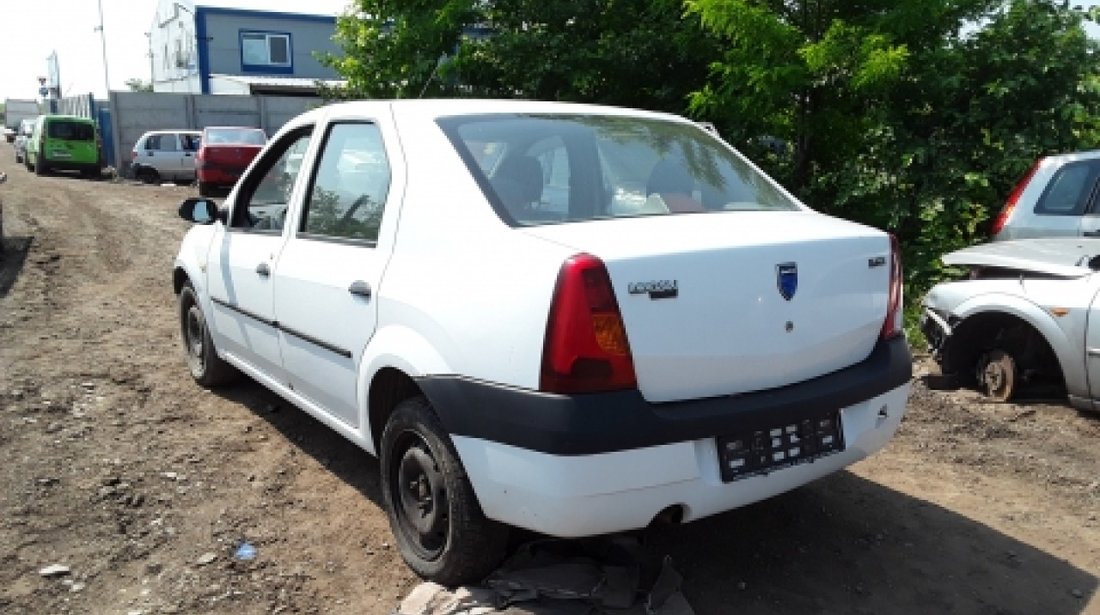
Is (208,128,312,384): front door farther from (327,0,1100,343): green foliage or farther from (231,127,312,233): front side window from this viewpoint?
(327,0,1100,343): green foliage

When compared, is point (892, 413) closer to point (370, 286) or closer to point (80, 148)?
point (370, 286)

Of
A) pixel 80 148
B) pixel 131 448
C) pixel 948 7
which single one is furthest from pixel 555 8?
pixel 80 148

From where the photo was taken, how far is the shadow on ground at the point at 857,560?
10.2ft

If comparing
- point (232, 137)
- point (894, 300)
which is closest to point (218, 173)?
point (232, 137)

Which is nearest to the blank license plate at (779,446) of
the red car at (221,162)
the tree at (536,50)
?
the tree at (536,50)

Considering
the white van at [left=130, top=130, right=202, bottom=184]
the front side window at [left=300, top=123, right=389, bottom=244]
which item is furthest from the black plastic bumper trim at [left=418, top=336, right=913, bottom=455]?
the white van at [left=130, top=130, right=202, bottom=184]

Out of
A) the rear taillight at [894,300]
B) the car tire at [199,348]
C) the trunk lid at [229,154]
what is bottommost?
the car tire at [199,348]

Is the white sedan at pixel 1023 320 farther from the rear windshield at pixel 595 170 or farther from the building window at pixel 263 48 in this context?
the building window at pixel 263 48

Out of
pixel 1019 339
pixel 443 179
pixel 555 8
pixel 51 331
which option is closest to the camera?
pixel 443 179

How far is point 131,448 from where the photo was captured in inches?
176

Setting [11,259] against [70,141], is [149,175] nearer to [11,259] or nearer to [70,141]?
[70,141]

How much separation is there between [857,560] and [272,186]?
3236 millimetres

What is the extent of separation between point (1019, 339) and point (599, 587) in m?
3.86

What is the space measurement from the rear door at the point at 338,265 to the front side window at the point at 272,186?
311 mm
